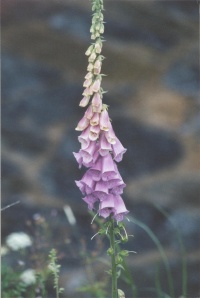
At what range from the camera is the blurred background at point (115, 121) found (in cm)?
663

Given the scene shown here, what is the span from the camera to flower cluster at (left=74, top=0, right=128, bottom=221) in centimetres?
279

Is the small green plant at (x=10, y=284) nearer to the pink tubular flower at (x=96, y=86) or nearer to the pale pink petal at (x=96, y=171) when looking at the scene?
the pale pink petal at (x=96, y=171)

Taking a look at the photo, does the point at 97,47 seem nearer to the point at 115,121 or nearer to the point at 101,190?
the point at 101,190

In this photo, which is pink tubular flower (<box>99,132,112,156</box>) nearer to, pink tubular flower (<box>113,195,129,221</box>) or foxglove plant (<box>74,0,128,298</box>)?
foxglove plant (<box>74,0,128,298</box>)

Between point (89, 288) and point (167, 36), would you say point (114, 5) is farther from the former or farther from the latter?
point (89, 288)

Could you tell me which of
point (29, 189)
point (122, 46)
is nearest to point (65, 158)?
point (29, 189)

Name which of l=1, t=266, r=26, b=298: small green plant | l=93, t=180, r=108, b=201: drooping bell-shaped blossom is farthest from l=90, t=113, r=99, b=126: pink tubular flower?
l=1, t=266, r=26, b=298: small green plant

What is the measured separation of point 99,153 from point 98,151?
0.4 inches

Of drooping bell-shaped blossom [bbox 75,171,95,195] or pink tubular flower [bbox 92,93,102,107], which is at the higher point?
pink tubular flower [bbox 92,93,102,107]

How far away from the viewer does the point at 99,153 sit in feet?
9.38

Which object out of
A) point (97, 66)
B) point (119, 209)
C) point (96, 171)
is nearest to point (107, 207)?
point (119, 209)

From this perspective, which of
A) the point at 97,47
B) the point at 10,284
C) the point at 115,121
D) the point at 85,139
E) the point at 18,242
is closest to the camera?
the point at 97,47

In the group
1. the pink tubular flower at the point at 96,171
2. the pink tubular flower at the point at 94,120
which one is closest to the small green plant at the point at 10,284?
the pink tubular flower at the point at 96,171

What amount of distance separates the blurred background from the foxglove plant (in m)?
2.85
